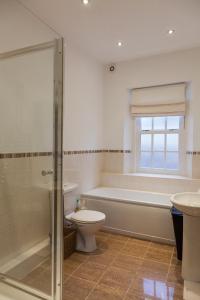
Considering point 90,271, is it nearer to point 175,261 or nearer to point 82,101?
point 175,261

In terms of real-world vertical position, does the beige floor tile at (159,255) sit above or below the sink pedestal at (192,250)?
below

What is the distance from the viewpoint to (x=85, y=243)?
255 cm

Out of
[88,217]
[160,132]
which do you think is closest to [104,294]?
[88,217]

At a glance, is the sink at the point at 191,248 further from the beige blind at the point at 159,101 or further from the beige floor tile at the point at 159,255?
the beige blind at the point at 159,101

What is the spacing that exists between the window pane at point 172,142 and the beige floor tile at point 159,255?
1638mm

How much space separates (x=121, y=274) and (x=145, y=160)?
2.06m

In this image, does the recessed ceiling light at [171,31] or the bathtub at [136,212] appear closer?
the recessed ceiling light at [171,31]

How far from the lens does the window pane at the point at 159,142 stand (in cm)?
368

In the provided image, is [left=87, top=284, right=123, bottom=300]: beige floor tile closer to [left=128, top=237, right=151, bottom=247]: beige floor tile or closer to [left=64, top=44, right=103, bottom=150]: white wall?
[left=128, top=237, right=151, bottom=247]: beige floor tile

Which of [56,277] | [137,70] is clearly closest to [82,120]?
[137,70]

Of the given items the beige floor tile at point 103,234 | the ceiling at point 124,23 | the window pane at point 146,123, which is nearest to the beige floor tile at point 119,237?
the beige floor tile at point 103,234

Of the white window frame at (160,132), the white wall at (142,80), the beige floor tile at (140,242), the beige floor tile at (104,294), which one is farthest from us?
the white window frame at (160,132)

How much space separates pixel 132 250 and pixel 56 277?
127 centimetres

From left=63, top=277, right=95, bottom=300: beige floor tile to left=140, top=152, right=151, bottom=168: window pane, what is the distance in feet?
7.35
